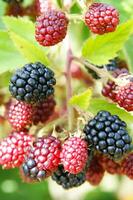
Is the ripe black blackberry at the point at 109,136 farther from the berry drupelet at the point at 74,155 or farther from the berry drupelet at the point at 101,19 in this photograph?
the berry drupelet at the point at 101,19

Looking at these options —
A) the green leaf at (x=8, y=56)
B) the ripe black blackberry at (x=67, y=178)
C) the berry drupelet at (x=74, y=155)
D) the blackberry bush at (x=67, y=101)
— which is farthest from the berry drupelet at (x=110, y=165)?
the green leaf at (x=8, y=56)

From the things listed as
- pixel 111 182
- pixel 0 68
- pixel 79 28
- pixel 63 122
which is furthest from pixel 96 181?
pixel 111 182

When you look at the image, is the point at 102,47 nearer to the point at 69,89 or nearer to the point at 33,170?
the point at 69,89

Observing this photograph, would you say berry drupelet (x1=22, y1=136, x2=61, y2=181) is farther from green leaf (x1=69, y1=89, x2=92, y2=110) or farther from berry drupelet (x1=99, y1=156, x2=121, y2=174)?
berry drupelet (x1=99, y1=156, x2=121, y2=174)

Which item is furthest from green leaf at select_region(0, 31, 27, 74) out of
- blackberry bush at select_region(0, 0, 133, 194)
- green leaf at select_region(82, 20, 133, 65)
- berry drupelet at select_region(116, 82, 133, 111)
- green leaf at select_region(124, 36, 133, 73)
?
green leaf at select_region(124, 36, 133, 73)

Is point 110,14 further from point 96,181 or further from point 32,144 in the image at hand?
point 96,181

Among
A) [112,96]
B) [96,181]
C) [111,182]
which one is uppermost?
[112,96]
